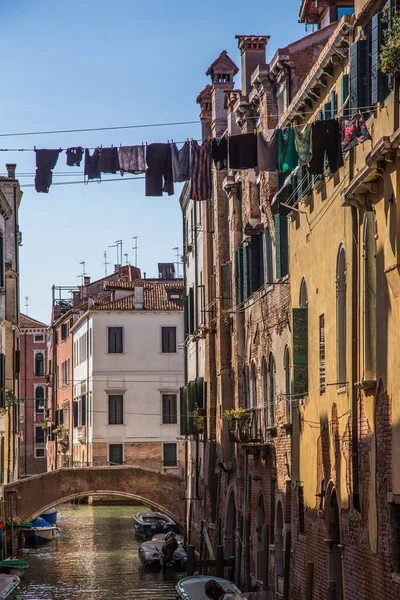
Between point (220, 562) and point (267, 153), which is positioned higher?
point (267, 153)

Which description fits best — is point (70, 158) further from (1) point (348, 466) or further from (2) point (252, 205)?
(1) point (348, 466)

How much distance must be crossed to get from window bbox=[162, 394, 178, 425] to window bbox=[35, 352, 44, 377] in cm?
2678

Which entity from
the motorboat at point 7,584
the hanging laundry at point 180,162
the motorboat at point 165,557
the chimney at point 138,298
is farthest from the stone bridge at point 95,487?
the hanging laundry at point 180,162

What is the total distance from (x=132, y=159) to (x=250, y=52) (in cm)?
678

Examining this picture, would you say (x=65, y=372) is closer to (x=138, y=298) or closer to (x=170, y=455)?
(x=138, y=298)

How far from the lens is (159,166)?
67.8ft

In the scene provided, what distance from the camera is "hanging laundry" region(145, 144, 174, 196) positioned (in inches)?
808

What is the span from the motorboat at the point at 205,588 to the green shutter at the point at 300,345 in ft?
16.2

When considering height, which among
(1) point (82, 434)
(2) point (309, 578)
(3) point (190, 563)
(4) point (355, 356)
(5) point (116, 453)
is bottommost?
(3) point (190, 563)

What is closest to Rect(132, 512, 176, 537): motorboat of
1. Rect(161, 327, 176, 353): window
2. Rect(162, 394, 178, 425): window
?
Rect(162, 394, 178, 425): window

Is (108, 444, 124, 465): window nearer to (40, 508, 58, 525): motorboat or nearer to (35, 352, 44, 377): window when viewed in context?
(40, 508, 58, 525): motorboat

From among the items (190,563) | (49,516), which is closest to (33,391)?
(49,516)

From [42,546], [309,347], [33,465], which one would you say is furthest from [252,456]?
[33,465]

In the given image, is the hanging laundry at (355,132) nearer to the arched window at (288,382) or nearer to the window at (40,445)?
the arched window at (288,382)
